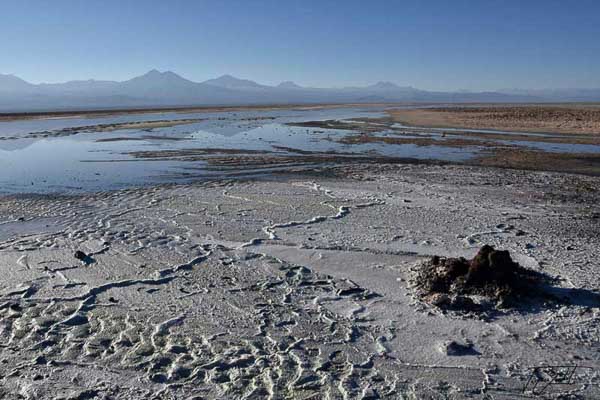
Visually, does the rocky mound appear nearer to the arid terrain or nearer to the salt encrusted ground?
the arid terrain

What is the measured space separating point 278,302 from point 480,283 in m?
2.72

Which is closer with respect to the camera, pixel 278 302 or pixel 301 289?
pixel 278 302

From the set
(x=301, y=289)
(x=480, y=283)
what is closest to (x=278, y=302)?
(x=301, y=289)

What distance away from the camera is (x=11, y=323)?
5.83 metres

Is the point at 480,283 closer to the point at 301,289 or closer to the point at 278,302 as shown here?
the point at 301,289

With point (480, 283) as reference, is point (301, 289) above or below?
below

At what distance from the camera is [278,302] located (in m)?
6.50

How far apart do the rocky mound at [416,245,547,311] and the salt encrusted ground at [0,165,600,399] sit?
23cm

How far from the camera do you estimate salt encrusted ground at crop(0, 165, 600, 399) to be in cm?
479

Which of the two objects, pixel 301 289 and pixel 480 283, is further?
pixel 301 289

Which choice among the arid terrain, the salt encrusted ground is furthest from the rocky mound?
the salt encrusted ground

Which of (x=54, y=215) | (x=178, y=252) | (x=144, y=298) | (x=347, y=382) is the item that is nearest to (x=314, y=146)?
(x=54, y=215)

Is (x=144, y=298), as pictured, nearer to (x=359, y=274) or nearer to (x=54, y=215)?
(x=359, y=274)

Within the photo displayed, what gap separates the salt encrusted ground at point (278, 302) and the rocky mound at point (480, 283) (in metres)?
0.23
